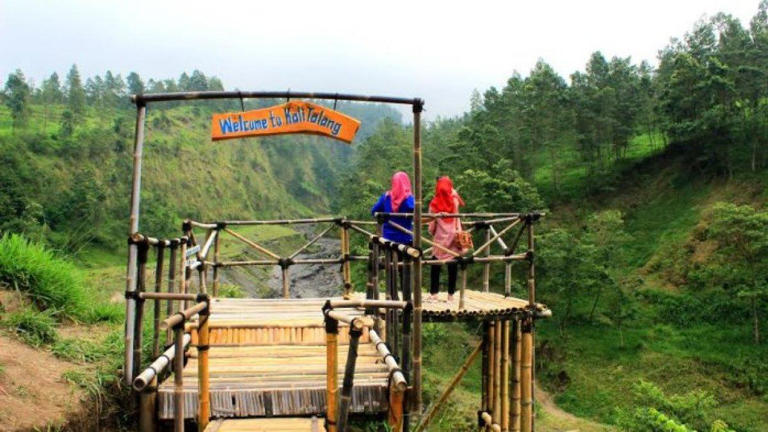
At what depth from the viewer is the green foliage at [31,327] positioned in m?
5.16

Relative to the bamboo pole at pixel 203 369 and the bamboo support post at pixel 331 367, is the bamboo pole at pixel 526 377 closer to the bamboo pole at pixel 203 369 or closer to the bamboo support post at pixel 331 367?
the bamboo support post at pixel 331 367

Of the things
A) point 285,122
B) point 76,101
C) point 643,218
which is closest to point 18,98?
point 76,101

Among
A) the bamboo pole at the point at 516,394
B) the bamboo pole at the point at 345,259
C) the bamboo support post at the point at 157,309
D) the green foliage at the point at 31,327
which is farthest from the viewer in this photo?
the bamboo pole at the point at 345,259

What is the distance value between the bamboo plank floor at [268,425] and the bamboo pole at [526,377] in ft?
12.9

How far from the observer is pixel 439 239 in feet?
23.8

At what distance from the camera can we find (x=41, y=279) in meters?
6.20

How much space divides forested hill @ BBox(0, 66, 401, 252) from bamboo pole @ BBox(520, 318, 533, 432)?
6.11 meters

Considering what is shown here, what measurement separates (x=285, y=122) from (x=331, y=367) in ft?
6.23

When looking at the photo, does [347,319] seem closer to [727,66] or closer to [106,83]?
[727,66]

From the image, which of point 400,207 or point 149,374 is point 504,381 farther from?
point 149,374

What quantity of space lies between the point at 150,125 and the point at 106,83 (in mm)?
19550

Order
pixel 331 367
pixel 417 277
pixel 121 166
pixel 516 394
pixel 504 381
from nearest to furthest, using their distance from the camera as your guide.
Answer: pixel 331 367 → pixel 417 277 → pixel 516 394 → pixel 504 381 → pixel 121 166

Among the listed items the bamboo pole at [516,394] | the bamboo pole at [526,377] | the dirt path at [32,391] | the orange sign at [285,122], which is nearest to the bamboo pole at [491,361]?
the bamboo pole at [516,394]

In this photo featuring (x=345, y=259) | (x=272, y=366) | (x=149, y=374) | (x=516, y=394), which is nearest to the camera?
(x=149, y=374)
